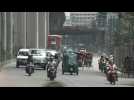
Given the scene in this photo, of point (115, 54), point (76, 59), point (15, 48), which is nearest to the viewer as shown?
point (76, 59)

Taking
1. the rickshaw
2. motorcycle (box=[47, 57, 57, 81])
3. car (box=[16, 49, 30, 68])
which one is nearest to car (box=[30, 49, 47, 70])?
car (box=[16, 49, 30, 68])

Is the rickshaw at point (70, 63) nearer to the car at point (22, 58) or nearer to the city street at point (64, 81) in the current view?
the city street at point (64, 81)

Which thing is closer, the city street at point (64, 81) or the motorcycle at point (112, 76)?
the city street at point (64, 81)

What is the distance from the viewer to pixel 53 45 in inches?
2450

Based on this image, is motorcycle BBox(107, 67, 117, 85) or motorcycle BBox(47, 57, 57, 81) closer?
motorcycle BBox(107, 67, 117, 85)

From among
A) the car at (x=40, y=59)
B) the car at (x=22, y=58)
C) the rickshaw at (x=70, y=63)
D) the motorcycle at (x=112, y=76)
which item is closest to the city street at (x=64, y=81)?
the motorcycle at (x=112, y=76)

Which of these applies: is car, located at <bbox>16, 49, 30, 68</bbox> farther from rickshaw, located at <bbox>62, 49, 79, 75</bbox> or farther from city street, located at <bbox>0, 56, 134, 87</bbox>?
rickshaw, located at <bbox>62, 49, 79, 75</bbox>

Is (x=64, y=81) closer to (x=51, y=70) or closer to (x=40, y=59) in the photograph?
(x=51, y=70)

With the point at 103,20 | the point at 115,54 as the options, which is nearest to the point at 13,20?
the point at 103,20
